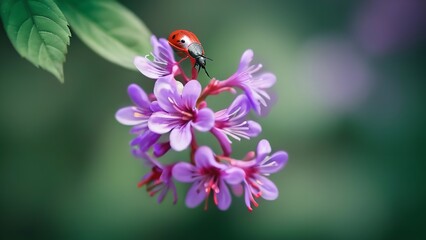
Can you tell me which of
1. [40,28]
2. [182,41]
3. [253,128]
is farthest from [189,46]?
[40,28]

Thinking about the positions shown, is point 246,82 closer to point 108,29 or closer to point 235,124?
point 235,124

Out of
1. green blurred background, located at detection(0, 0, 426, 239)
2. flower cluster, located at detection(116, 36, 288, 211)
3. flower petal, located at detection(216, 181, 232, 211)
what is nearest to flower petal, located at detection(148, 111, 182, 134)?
flower cluster, located at detection(116, 36, 288, 211)

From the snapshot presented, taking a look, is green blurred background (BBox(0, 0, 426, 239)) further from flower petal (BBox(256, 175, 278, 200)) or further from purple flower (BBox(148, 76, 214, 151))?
purple flower (BBox(148, 76, 214, 151))

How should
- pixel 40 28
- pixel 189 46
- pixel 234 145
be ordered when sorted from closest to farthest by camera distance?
pixel 40 28 < pixel 189 46 < pixel 234 145

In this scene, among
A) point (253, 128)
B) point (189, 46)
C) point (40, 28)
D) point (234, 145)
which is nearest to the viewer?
point (40, 28)

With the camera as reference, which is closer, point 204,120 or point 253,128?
point 204,120

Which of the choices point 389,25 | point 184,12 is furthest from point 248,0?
point 389,25

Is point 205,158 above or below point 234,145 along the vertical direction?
below
